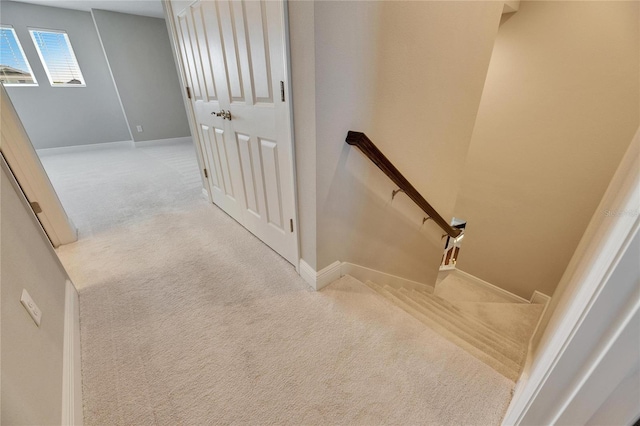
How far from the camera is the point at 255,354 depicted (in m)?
1.14

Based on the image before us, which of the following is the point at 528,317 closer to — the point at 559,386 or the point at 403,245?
the point at 403,245

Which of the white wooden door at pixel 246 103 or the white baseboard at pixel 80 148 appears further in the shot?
the white baseboard at pixel 80 148

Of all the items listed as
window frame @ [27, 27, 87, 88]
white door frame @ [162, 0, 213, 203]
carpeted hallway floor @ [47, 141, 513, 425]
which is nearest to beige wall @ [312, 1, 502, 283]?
carpeted hallway floor @ [47, 141, 513, 425]

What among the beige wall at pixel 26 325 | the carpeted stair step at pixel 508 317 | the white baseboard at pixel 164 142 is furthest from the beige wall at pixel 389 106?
the white baseboard at pixel 164 142

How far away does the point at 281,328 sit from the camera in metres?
1.28

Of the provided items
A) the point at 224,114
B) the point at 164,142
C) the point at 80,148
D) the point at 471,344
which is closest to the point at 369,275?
the point at 471,344

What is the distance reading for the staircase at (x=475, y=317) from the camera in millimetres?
1405

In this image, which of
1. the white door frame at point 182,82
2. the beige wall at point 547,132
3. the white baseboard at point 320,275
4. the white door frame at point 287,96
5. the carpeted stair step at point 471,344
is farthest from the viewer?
the beige wall at point 547,132

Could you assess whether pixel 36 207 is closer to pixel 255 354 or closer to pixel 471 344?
pixel 255 354

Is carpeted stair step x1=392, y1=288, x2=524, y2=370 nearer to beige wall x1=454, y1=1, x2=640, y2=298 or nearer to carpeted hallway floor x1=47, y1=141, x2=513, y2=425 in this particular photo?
carpeted hallway floor x1=47, y1=141, x2=513, y2=425

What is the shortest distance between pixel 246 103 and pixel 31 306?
135 cm

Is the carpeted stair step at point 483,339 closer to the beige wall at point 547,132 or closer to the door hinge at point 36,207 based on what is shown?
the beige wall at point 547,132

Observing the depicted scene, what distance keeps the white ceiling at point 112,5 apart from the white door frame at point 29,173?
401 cm

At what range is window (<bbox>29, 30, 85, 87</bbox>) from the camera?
14.3ft
